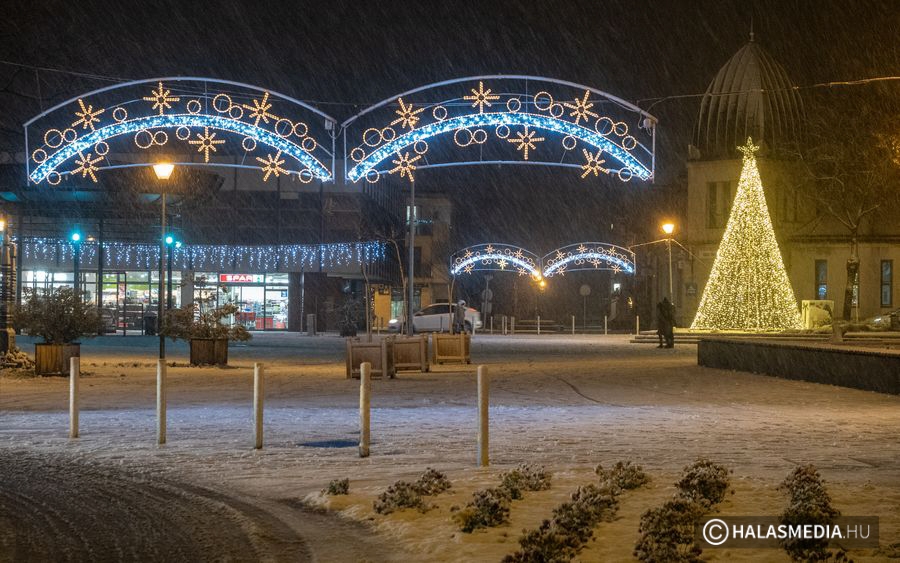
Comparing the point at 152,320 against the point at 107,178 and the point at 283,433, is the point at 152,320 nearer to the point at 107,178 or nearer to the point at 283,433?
the point at 107,178

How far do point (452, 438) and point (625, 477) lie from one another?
4603 millimetres

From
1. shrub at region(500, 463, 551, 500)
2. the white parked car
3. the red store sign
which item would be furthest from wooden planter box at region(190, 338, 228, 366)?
the red store sign

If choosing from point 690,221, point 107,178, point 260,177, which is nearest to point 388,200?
point 260,177

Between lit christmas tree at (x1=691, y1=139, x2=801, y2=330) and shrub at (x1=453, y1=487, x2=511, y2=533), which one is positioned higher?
lit christmas tree at (x1=691, y1=139, x2=801, y2=330)

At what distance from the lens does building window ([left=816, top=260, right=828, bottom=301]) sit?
184 feet

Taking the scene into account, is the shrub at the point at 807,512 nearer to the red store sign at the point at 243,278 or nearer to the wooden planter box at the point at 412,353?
the wooden planter box at the point at 412,353

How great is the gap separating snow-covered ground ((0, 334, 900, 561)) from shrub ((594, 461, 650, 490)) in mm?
138

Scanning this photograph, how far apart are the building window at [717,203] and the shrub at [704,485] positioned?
49.3 m

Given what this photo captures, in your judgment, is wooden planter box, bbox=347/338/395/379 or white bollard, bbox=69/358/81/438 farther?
wooden planter box, bbox=347/338/395/379

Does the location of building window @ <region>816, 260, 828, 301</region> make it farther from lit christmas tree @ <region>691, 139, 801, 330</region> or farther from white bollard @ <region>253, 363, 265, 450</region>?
white bollard @ <region>253, 363, 265, 450</region>

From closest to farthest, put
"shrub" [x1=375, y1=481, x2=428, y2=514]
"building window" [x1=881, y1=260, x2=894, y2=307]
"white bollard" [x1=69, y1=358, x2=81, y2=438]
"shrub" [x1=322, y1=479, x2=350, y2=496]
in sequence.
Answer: "shrub" [x1=375, y1=481, x2=428, y2=514] → "shrub" [x1=322, y1=479, x2=350, y2=496] → "white bollard" [x1=69, y1=358, x2=81, y2=438] → "building window" [x1=881, y1=260, x2=894, y2=307]

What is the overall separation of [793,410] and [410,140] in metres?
11.7

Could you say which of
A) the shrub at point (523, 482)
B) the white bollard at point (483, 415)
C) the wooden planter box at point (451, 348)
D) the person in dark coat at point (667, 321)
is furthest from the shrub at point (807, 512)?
the person in dark coat at point (667, 321)

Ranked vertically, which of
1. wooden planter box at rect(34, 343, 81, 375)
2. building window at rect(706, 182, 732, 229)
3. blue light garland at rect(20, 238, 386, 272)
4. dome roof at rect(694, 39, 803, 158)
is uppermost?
dome roof at rect(694, 39, 803, 158)
